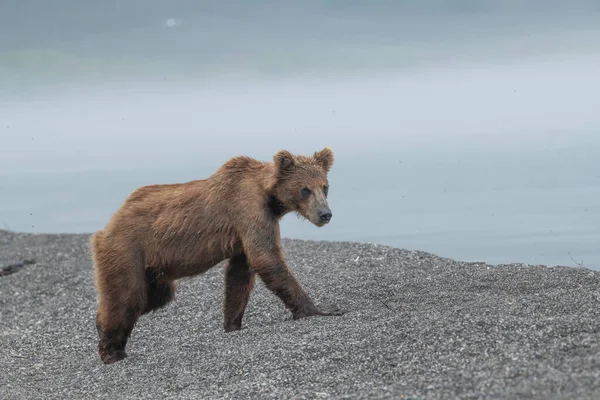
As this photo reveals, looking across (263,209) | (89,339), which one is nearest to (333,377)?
(263,209)

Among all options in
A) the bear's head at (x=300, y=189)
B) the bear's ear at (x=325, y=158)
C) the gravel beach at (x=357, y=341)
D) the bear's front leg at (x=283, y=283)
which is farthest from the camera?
the bear's ear at (x=325, y=158)

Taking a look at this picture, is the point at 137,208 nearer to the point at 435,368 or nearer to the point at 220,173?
the point at 220,173

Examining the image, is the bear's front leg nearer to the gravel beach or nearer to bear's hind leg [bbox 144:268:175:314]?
the gravel beach

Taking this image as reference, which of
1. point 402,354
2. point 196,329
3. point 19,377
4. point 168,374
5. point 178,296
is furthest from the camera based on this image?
point 178,296

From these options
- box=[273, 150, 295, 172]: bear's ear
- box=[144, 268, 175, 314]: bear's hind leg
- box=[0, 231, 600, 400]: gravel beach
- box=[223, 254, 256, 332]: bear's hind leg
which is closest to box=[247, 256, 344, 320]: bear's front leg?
box=[0, 231, 600, 400]: gravel beach

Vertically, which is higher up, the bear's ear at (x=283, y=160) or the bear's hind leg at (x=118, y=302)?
the bear's ear at (x=283, y=160)

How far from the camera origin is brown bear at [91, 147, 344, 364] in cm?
771

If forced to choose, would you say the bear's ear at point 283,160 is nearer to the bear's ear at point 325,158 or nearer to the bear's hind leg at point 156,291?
the bear's ear at point 325,158

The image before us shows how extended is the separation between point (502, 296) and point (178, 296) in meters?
4.15

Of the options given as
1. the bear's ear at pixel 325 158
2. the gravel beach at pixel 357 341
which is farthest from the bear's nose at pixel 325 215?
the gravel beach at pixel 357 341

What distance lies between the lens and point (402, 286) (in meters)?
9.52

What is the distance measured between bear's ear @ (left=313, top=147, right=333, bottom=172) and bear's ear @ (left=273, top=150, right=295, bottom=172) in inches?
14.5

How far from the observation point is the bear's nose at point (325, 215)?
770cm

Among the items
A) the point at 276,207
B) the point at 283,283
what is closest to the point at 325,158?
the point at 276,207
